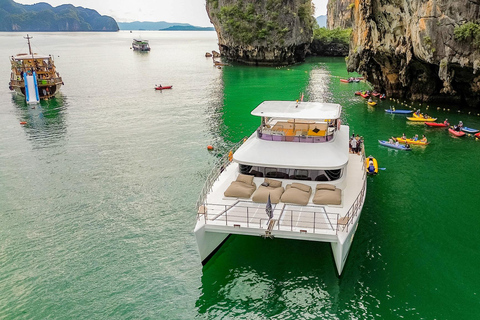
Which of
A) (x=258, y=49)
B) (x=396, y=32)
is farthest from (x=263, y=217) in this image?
(x=258, y=49)

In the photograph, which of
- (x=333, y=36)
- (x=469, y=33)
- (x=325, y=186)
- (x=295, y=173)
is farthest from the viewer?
(x=333, y=36)

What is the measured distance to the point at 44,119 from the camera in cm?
4634

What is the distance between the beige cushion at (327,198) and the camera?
17.2 m

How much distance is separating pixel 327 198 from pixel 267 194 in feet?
9.04

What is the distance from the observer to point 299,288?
15719mm

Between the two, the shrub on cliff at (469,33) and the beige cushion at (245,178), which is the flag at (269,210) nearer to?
the beige cushion at (245,178)

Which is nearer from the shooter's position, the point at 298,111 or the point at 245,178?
the point at 245,178

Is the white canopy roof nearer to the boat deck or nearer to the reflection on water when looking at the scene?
the boat deck

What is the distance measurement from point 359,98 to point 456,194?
3128 cm

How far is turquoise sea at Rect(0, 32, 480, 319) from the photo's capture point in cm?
1520

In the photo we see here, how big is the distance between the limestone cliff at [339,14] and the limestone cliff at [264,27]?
58507mm

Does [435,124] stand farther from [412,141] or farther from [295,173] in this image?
[295,173]

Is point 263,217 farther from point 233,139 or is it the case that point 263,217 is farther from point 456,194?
point 233,139

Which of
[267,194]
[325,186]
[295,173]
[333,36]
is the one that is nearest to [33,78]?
[295,173]
